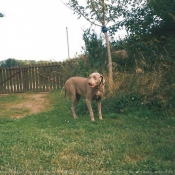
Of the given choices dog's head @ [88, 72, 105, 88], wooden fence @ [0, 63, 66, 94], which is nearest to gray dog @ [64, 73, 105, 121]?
dog's head @ [88, 72, 105, 88]

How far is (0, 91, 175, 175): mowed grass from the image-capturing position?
3.25 metres

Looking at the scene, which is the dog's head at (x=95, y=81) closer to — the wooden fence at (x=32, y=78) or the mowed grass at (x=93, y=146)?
the mowed grass at (x=93, y=146)

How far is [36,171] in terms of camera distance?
10.6 ft

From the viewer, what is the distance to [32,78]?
45.3 feet

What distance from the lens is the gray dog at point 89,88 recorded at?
19.2ft

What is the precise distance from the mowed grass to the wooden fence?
23.5ft

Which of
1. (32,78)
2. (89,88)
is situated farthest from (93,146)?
(32,78)

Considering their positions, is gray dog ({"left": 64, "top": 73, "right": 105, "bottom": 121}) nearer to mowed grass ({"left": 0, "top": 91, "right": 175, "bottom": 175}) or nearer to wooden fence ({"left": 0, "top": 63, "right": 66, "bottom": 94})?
mowed grass ({"left": 0, "top": 91, "right": 175, "bottom": 175})

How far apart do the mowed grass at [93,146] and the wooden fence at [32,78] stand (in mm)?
7167

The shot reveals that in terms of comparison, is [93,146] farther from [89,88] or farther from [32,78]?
[32,78]

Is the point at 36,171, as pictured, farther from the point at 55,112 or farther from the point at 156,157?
the point at 55,112

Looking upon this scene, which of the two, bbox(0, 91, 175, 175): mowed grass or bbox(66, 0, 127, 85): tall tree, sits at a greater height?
bbox(66, 0, 127, 85): tall tree

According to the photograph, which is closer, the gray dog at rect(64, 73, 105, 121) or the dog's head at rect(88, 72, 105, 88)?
the dog's head at rect(88, 72, 105, 88)

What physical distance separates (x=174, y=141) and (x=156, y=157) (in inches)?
30.8
